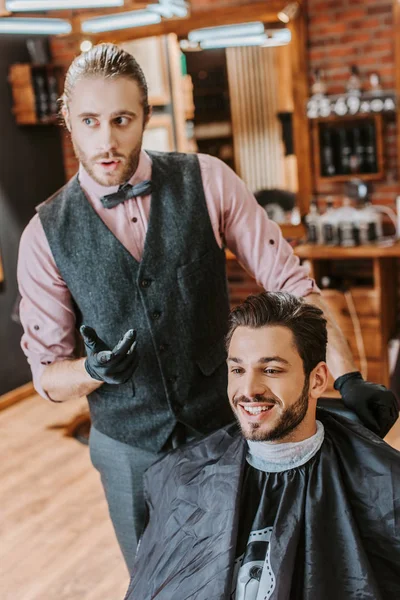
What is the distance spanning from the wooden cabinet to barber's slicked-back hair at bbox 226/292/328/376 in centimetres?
250

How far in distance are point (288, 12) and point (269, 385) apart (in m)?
3.31

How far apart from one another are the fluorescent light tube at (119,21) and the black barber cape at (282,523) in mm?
2979

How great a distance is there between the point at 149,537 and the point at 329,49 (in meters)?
3.53

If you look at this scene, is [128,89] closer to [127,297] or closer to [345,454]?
[127,297]

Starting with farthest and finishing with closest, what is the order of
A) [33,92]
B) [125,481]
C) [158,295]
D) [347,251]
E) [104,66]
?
[33,92] < [347,251] < [125,481] < [158,295] < [104,66]

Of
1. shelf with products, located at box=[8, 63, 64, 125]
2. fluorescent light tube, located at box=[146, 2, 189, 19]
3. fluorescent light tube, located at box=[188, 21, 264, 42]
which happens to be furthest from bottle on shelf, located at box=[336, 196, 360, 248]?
shelf with products, located at box=[8, 63, 64, 125]

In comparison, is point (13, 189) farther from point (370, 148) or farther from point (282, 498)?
point (282, 498)

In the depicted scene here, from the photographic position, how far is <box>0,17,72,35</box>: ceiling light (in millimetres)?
3391

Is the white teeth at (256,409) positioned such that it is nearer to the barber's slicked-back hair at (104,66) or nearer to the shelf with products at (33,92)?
the barber's slicked-back hair at (104,66)

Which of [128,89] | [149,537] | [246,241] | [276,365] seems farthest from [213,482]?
[128,89]

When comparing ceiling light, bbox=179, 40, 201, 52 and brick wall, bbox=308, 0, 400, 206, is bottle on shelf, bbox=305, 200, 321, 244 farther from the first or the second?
ceiling light, bbox=179, 40, 201, 52

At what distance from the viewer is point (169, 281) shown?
1.60 m

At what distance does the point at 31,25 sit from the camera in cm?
350

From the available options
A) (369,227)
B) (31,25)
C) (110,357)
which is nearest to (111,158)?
(110,357)
